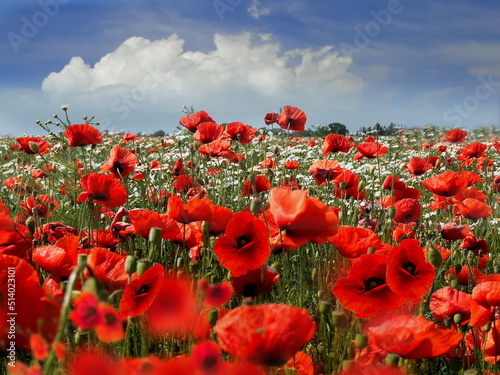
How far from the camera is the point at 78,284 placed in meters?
1.54

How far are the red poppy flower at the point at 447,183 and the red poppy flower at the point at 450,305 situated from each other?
55.2 inches

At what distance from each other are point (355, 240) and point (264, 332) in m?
0.90

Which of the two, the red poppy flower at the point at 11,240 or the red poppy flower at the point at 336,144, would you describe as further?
the red poppy flower at the point at 336,144

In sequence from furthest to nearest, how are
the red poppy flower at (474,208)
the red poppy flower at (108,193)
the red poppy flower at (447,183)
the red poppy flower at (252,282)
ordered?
the red poppy flower at (447,183), the red poppy flower at (474,208), the red poppy flower at (108,193), the red poppy flower at (252,282)

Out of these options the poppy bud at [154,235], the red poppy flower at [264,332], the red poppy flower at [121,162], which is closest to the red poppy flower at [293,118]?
the red poppy flower at [121,162]

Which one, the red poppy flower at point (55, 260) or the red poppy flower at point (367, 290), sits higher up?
the red poppy flower at point (55, 260)

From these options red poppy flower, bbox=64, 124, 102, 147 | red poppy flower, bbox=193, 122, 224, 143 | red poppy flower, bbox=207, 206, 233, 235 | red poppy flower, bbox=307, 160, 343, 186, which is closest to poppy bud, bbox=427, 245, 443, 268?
red poppy flower, bbox=207, 206, 233, 235

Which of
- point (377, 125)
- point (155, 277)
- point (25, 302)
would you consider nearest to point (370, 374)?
point (155, 277)

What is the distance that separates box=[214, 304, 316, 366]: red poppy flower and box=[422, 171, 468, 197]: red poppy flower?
235cm

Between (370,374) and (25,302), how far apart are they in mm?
829

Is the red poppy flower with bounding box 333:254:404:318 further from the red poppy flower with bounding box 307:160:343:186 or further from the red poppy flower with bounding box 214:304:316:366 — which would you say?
the red poppy flower with bounding box 307:160:343:186

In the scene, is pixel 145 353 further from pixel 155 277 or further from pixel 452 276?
pixel 452 276

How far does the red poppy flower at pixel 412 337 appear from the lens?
111 centimetres

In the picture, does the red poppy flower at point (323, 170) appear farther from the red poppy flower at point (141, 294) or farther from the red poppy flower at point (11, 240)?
the red poppy flower at point (141, 294)
